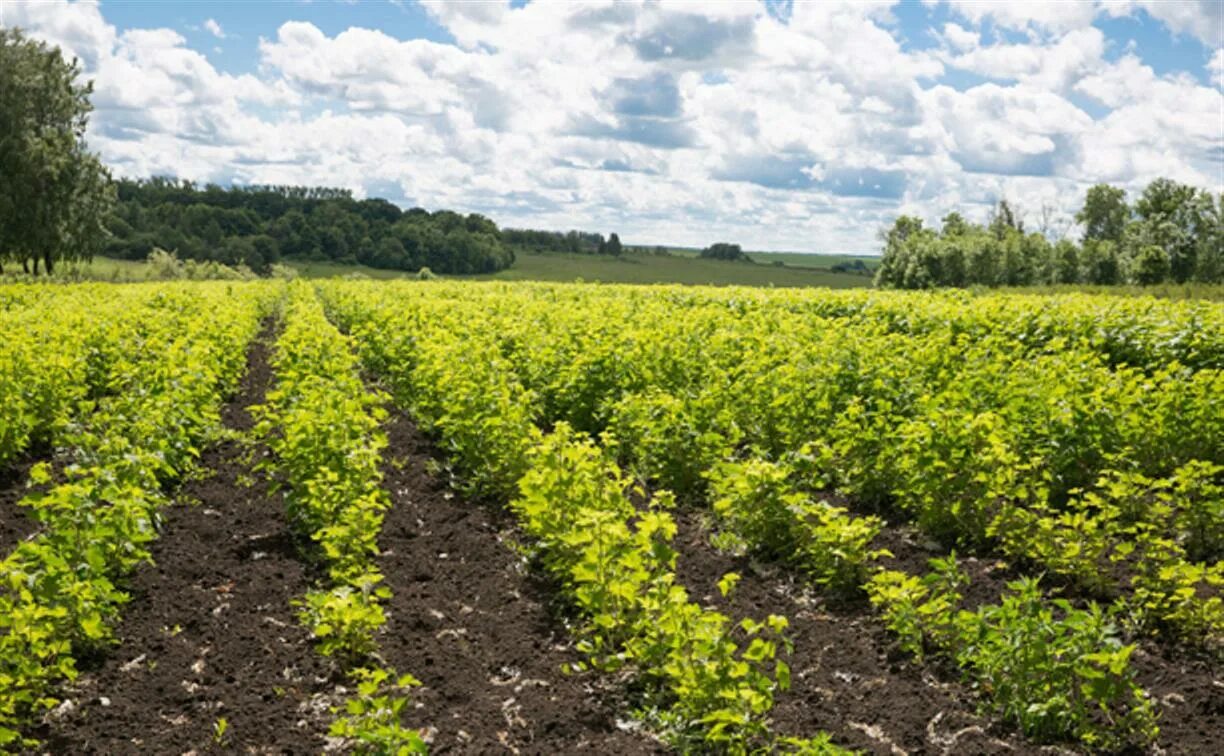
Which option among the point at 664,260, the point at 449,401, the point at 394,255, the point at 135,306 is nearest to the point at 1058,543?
the point at 449,401

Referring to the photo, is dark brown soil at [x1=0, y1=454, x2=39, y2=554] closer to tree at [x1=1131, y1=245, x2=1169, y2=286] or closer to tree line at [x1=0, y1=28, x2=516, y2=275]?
tree line at [x1=0, y1=28, x2=516, y2=275]

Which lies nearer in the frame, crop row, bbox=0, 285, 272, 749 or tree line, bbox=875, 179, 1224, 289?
crop row, bbox=0, 285, 272, 749

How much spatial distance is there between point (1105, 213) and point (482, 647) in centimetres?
11374


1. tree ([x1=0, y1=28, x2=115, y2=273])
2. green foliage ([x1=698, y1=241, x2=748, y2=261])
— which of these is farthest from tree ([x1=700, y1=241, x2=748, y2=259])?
tree ([x1=0, y1=28, x2=115, y2=273])

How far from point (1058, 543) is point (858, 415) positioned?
2463 millimetres

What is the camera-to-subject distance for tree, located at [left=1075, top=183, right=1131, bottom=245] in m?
104

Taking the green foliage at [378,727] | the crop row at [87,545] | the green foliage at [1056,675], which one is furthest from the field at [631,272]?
the green foliage at [378,727]

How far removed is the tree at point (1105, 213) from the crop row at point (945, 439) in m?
101

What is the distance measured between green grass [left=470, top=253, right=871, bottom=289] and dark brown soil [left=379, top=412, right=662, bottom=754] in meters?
87.7

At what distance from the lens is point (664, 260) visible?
139 metres

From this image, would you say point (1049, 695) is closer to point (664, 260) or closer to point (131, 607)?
point (131, 607)

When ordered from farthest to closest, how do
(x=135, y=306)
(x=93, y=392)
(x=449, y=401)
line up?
1. (x=135, y=306)
2. (x=93, y=392)
3. (x=449, y=401)

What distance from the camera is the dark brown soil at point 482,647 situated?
218 inches

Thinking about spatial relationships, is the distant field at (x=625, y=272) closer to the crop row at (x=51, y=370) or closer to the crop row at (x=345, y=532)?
the crop row at (x=51, y=370)
